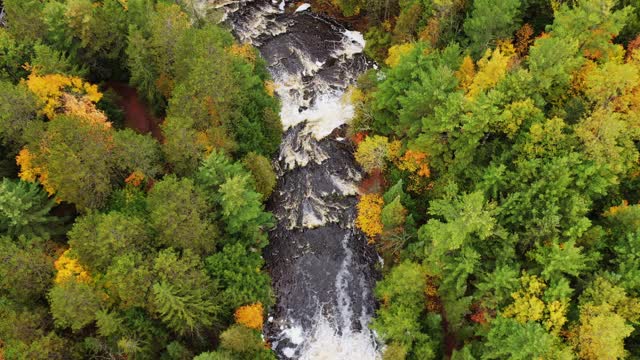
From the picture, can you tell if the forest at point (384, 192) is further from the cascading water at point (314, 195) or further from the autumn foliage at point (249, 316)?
the cascading water at point (314, 195)

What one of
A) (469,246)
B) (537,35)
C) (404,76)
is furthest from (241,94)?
(537,35)

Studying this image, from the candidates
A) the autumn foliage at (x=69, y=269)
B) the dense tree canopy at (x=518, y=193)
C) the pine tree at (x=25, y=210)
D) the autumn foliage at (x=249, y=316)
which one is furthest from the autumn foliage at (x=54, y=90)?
the dense tree canopy at (x=518, y=193)

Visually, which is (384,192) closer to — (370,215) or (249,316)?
(370,215)

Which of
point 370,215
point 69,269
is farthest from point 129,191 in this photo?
point 370,215

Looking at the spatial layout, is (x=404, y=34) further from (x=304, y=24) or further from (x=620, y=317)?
(x=620, y=317)

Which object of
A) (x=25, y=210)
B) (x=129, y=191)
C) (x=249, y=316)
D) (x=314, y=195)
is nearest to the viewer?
(x=249, y=316)

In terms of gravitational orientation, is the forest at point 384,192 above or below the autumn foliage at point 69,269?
above

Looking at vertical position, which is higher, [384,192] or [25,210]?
[384,192]
